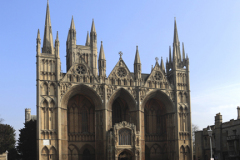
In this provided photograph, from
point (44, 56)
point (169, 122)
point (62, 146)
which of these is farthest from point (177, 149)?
point (44, 56)

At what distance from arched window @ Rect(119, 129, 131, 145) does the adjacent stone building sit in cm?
1457

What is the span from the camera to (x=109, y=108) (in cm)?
5275

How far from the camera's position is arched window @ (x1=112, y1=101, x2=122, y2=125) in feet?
188

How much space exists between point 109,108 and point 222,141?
19666 mm

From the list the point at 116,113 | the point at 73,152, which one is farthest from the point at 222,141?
the point at 73,152

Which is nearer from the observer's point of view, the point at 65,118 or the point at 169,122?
the point at 65,118

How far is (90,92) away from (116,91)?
4.19 meters

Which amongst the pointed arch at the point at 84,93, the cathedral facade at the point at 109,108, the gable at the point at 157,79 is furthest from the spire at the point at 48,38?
the gable at the point at 157,79

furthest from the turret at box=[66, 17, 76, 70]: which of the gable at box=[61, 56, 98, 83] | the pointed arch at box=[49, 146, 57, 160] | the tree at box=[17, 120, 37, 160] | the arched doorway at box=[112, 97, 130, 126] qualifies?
the pointed arch at box=[49, 146, 57, 160]

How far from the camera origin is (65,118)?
50.6 meters

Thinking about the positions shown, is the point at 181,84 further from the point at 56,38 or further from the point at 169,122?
the point at 56,38

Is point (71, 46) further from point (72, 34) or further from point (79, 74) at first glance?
point (79, 74)

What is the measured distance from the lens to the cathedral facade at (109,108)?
49.3 metres

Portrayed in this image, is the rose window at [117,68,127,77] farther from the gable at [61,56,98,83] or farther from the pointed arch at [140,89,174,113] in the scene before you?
the pointed arch at [140,89,174,113]
